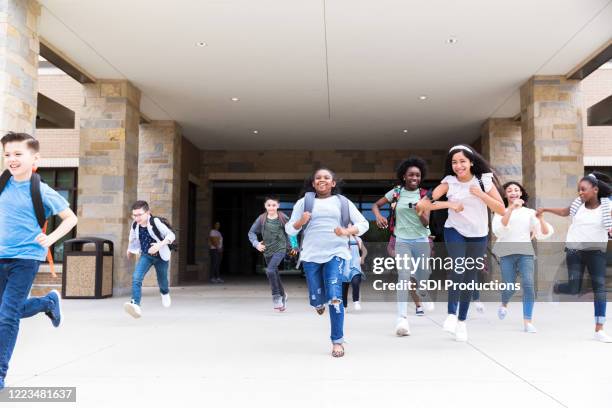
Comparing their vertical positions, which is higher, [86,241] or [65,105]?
[65,105]

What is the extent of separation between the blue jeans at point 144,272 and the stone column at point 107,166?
13.6 feet

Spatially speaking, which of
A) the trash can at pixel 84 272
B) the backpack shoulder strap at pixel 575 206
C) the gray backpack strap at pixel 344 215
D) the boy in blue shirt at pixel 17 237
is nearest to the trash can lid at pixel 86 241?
the trash can at pixel 84 272

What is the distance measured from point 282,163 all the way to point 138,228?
12090mm

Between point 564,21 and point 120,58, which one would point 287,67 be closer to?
point 120,58

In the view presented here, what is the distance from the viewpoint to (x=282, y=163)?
1903cm

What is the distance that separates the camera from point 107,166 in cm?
1168

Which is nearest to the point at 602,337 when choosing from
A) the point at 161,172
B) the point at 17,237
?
the point at 17,237

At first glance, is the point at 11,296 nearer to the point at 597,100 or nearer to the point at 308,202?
the point at 308,202

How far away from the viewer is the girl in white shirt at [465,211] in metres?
5.12

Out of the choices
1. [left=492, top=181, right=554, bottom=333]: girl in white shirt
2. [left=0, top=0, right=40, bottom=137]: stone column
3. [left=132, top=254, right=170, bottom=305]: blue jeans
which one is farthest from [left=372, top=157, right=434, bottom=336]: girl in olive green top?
[left=0, top=0, right=40, bottom=137]: stone column

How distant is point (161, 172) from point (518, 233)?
10747 mm

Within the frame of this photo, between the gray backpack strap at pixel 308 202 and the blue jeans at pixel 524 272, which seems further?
the blue jeans at pixel 524 272

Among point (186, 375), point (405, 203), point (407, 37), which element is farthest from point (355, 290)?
point (186, 375)

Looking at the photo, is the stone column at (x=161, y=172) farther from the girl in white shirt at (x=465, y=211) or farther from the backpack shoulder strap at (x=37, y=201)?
the backpack shoulder strap at (x=37, y=201)
